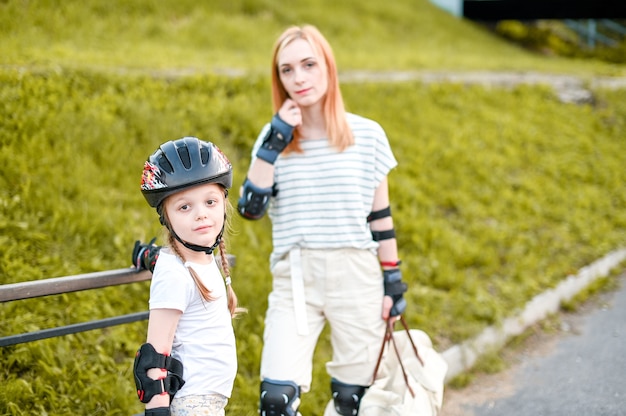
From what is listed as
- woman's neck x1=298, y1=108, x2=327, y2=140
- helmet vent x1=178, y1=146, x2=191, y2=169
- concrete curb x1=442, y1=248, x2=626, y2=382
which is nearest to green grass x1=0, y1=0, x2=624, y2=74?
woman's neck x1=298, y1=108, x2=327, y2=140

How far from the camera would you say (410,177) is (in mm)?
7102

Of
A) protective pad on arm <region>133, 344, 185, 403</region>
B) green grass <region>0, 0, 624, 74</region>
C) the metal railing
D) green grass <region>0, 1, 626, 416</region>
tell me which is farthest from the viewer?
green grass <region>0, 0, 624, 74</region>

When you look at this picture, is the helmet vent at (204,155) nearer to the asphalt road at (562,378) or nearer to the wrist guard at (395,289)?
the wrist guard at (395,289)

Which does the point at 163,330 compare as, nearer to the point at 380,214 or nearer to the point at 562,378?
the point at 380,214

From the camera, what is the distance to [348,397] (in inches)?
129

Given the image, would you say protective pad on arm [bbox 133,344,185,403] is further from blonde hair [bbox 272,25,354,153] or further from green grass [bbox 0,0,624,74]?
green grass [bbox 0,0,624,74]

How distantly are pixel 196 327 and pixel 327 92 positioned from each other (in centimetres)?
144

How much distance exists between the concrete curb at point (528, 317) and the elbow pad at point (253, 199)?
2.35 metres

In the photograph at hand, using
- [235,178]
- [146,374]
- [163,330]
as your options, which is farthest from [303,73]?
[235,178]

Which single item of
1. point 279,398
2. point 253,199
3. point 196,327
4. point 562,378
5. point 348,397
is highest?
point 253,199

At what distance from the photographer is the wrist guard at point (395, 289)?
3.24 metres

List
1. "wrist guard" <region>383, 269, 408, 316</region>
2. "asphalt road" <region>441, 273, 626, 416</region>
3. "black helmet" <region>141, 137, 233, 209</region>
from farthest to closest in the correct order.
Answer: "asphalt road" <region>441, 273, 626, 416</region> → "wrist guard" <region>383, 269, 408, 316</region> → "black helmet" <region>141, 137, 233, 209</region>

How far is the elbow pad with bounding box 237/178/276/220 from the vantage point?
10.1 feet

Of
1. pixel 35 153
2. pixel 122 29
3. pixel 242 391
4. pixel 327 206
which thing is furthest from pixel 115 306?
pixel 122 29
